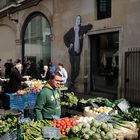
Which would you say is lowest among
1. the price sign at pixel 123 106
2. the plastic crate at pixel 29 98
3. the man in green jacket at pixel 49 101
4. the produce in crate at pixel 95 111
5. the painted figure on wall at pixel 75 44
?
the plastic crate at pixel 29 98

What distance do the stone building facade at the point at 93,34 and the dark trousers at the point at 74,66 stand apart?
0.97 ft

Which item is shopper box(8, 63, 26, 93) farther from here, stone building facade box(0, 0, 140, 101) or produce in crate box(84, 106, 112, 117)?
stone building facade box(0, 0, 140, 101)

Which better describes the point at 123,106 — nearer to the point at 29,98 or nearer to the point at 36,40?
the point at 29,98

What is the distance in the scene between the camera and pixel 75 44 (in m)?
19.7

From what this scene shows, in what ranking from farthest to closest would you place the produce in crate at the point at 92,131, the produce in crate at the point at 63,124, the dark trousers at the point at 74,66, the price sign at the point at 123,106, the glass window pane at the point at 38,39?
the glass window pane at the point at 38,39, the dark trousers at the point at 74,66, the price sign at the point at 123,106, the produce in crate at the point at 63,124, the produce in crate at the point at 92,131

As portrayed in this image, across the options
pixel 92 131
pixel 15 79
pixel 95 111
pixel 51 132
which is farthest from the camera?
pixel 15 79

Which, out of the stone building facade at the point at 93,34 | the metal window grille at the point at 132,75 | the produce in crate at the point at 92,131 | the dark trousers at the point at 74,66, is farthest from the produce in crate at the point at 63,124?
the dark trousers at the point at 74,66

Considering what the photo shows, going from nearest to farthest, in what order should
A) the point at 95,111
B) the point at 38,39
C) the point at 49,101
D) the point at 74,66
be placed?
the point at 49,101 < the point at 95,111 < the point at 74,66 < the point at 38,39

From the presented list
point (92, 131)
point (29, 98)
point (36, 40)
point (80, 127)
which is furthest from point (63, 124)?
point (36, 40)

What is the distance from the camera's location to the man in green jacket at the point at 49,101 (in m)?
6.68

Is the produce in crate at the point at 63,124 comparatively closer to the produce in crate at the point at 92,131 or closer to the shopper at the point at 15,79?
the produce in crate at the point at 92,131

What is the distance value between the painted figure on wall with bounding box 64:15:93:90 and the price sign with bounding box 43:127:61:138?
13.2 meters

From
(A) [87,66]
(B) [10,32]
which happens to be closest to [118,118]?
(A) [87,66]

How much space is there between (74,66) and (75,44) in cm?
114
